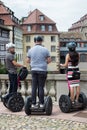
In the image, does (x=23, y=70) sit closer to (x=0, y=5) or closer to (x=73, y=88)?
(x=73, y=88)

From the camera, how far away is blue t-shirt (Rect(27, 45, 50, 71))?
7.77m

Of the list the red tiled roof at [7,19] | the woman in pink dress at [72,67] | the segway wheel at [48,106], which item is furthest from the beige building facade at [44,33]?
the segway wheel at [48,106]

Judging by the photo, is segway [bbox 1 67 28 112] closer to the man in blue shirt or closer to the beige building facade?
the man in blue shirt

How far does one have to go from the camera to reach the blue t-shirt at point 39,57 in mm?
7773

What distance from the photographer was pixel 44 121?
7.20 meters

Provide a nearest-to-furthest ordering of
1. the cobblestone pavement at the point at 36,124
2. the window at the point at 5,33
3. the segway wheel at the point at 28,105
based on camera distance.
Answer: the cobblestone pavement at the point at 36,124
the segway wheel at the point at 28,105
the window at the point at 5,33

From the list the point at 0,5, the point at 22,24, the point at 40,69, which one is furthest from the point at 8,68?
the point at 22,24

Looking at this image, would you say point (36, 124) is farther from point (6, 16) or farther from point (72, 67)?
point (6, 16)

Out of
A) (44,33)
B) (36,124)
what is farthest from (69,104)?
(44,33)

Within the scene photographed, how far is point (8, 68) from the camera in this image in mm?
8477

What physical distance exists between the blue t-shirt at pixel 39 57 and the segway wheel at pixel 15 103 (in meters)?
0.90

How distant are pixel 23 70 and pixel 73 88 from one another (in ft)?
3.87

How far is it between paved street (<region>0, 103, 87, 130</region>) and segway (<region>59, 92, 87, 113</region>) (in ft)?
0.38

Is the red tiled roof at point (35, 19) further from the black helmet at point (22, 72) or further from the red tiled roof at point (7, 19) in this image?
the black helmet at point (22, 72)
